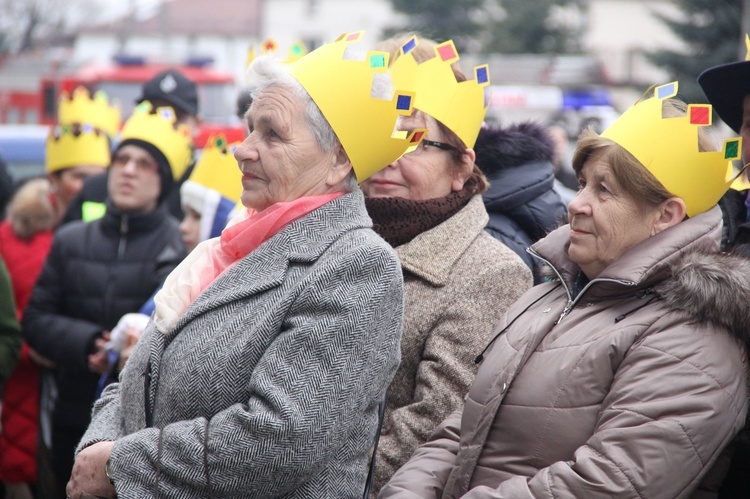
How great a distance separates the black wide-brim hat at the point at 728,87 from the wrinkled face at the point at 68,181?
4.60m

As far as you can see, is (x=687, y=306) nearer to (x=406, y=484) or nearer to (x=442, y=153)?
(x=406, y=484)

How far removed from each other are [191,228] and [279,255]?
2325 mm

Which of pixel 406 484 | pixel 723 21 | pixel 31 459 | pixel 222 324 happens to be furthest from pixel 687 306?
pixel 723 21

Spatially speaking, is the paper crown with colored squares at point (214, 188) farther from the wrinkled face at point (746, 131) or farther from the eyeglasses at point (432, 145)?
the wrinkled face at point (746, 131)

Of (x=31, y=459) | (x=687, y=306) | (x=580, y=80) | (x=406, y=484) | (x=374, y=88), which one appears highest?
(x=374, y=88)

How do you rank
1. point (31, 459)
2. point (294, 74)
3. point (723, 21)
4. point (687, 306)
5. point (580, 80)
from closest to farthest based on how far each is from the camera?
1. point (687, 306)
2. point (294, 74)
3. point (31, 459)
4. point (723, 21)
5. point (580, 80)

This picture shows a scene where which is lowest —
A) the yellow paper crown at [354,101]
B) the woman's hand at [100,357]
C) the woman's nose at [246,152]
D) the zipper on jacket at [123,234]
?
the woman's hand at [100,357]

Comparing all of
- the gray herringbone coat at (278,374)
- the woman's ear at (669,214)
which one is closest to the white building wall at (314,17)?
the woman's ear at (669,214)

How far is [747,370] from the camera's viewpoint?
2.56 m

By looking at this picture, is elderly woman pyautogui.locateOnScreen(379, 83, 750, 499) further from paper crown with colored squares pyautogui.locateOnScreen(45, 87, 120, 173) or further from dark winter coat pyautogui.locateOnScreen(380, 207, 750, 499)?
paper crown with colored squares pyautogui.locateOnScreen(45, 87, 120, 173)

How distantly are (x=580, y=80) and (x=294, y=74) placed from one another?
128 ft

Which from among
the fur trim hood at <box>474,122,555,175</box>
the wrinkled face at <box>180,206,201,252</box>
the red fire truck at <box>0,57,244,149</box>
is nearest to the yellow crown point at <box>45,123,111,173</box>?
the wrinkled face at <box>180,206,201,252</box>

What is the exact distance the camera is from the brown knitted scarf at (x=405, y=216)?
327cm

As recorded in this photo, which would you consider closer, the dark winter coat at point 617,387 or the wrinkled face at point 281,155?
the dark winter coat at point 617,387
